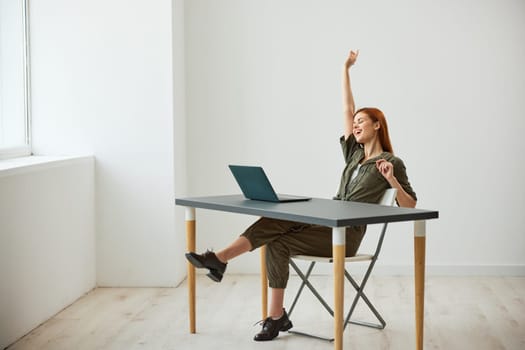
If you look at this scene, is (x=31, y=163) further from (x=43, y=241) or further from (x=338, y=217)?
(x=338, y=217)

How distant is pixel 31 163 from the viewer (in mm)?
4617

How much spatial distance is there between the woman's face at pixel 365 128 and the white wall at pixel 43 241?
1.77m

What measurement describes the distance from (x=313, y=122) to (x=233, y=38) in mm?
840

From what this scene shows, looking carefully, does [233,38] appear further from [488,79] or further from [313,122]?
[488,79]

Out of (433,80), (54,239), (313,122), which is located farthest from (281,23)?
(54,239)

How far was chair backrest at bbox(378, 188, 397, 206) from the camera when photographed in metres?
4.17

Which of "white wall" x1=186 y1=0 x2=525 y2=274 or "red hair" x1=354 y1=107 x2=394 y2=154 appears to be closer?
"red hair" x1=354 y1=107 x2=394 y2=154

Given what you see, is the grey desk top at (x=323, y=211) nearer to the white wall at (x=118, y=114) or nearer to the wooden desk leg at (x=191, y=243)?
the wooden desk leg at (x=191, y=243)

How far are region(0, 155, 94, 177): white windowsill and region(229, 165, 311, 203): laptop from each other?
1137mm

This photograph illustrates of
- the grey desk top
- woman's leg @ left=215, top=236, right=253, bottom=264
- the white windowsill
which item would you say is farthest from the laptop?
the white windowsill

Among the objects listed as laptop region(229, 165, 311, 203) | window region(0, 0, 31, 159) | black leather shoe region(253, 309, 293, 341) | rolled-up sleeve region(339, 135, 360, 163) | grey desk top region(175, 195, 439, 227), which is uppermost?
window region(0, 0, 31, 159)

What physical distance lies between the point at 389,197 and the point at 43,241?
1942 mm

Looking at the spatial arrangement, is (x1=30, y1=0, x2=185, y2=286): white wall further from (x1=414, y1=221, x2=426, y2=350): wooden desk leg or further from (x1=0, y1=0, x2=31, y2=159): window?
(x1=414, y1=221, x2=426, y2=350): wooden desk leg

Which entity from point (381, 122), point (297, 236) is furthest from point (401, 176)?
point (297, 236)
